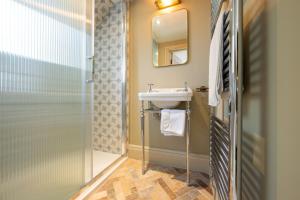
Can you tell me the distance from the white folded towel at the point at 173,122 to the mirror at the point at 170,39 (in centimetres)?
66

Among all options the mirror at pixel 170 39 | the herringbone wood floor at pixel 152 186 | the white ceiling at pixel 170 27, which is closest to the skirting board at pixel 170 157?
the herringbone wood floor at pixel 152 186

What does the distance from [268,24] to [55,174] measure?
4.71 feet

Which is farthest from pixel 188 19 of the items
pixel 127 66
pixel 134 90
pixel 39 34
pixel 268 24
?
pixel 39 34

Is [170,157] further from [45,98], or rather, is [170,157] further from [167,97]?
[45,98]

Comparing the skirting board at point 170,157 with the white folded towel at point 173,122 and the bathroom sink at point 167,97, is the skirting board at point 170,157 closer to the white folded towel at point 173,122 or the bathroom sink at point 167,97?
the white folded towel at point 173,122

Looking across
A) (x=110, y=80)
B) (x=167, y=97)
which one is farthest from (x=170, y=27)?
(x=110, y=80)

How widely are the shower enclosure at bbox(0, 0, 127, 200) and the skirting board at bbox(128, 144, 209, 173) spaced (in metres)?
0.62

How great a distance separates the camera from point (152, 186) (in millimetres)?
1437

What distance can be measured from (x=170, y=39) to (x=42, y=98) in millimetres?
1526

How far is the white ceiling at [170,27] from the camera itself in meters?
1.82

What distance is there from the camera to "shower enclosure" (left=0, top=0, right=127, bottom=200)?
2.60 ft

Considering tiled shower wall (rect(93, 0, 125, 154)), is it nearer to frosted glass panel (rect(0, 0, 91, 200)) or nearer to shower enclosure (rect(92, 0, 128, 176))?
shower enclosure (rect(92, 0, 128, 176))

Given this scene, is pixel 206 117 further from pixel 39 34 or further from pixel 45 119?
pixel 39 34

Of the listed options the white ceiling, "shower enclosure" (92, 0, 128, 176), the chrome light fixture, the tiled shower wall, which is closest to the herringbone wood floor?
"shower enclosure" (92, 0, 128, 176)
